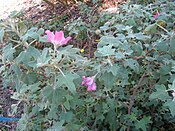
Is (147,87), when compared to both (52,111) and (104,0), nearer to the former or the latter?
(52,111)

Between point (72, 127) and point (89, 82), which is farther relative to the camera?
point (72, 127)

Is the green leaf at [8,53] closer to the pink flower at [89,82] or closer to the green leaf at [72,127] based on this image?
the pink flower at [89,82]

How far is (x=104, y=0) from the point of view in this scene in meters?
4.39

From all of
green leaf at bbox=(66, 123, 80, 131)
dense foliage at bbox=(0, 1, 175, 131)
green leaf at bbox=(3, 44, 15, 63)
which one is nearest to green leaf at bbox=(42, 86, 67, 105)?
dense foliage at bbox=(0, 1, 175, 131)

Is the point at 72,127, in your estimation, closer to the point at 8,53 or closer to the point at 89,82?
the point at 89,82

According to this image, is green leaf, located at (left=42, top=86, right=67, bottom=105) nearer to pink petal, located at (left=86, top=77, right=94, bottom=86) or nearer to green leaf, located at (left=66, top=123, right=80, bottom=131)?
pink petal, located at (left=86, top=77, right=94, bottom=86)

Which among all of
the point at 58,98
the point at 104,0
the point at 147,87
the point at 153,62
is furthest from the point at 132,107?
the point at 104,0

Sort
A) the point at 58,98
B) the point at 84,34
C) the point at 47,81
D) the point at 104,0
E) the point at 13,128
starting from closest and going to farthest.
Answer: the point at 58,98
the point at 47,81
the point at 84,34
the point at 13,128
the point at 104,0

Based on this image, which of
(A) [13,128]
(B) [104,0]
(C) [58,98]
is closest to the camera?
(C) [58,98]

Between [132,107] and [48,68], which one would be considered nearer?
[48,68]

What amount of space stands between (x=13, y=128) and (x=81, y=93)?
4.45ft

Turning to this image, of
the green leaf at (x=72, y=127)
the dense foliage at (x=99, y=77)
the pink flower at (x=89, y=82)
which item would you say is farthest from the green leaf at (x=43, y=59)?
the green leaf at (x=72, y=127)

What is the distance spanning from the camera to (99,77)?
1.32 m

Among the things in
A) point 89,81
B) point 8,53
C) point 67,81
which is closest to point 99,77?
point 89,81
